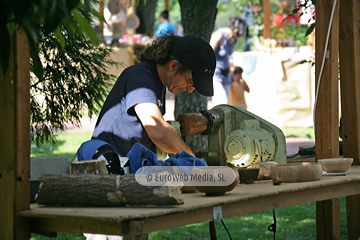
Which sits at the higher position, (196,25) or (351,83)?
(196,25)

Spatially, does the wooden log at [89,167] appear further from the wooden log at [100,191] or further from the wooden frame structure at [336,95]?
the wooden frame structure at [336,95]

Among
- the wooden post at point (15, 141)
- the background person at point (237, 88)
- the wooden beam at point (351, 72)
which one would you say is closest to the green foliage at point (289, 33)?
the background person at point (237, 88)

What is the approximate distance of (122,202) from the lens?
2.24 metres

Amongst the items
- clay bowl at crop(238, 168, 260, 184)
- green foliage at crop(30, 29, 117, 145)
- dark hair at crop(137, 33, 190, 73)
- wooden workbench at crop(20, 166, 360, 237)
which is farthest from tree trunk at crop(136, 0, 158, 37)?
wooden workbench at crop(20, 166, 360, 237)

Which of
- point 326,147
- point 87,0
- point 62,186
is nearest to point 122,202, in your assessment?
point 62,186

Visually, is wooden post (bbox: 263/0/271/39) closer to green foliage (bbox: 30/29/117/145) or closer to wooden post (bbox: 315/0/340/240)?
green foliage (bbox: 30/29/117/145)

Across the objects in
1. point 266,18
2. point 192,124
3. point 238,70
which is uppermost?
point 266,18

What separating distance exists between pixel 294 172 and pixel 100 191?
3.41 feet

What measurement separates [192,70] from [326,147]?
3.06 feet

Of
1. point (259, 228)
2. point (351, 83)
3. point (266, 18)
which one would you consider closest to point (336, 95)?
point (351, 83)

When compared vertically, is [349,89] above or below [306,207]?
above

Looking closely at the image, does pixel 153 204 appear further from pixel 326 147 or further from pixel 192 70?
pixel 326 147

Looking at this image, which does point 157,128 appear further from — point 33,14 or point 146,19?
point 146,19

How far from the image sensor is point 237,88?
11.1 meters
